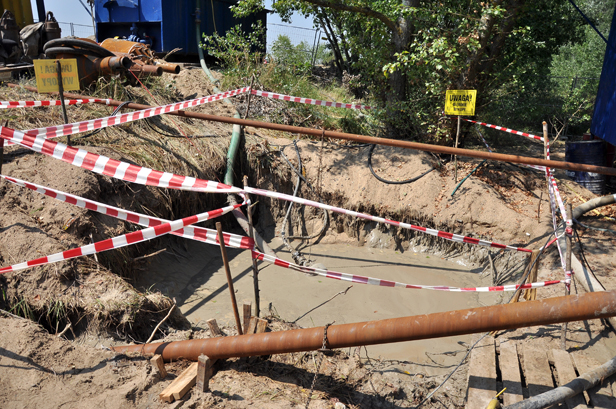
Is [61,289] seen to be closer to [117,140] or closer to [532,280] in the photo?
[117,140]

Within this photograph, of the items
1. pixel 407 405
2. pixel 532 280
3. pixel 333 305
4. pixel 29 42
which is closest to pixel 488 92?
pixel 532 280

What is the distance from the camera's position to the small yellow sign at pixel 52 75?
559cm

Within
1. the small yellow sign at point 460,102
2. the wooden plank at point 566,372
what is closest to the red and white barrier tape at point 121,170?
the wooden plank at point 566,372

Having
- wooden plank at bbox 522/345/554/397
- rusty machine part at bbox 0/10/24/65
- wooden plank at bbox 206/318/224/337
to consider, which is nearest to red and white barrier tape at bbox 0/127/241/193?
wooden plank at bbox 206/318/224/337

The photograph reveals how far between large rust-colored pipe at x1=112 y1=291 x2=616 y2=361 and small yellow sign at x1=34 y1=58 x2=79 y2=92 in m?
4.51

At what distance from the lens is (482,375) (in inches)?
143

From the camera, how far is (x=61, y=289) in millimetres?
4215

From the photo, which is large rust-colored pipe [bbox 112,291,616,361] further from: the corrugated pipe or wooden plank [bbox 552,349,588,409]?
wooden plank [bbox 552,349,588,409]

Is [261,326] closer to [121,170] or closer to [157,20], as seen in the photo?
[121,170]

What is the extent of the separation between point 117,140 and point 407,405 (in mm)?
5791

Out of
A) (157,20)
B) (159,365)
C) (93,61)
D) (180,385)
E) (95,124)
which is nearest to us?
(180,385)

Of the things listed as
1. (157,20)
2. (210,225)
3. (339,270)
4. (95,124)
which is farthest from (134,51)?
(339,270)

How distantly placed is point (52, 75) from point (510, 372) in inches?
262

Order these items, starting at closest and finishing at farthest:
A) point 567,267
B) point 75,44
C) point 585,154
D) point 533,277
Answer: point 567,267 → point 533,277 → point 75,44 → point 585,154
